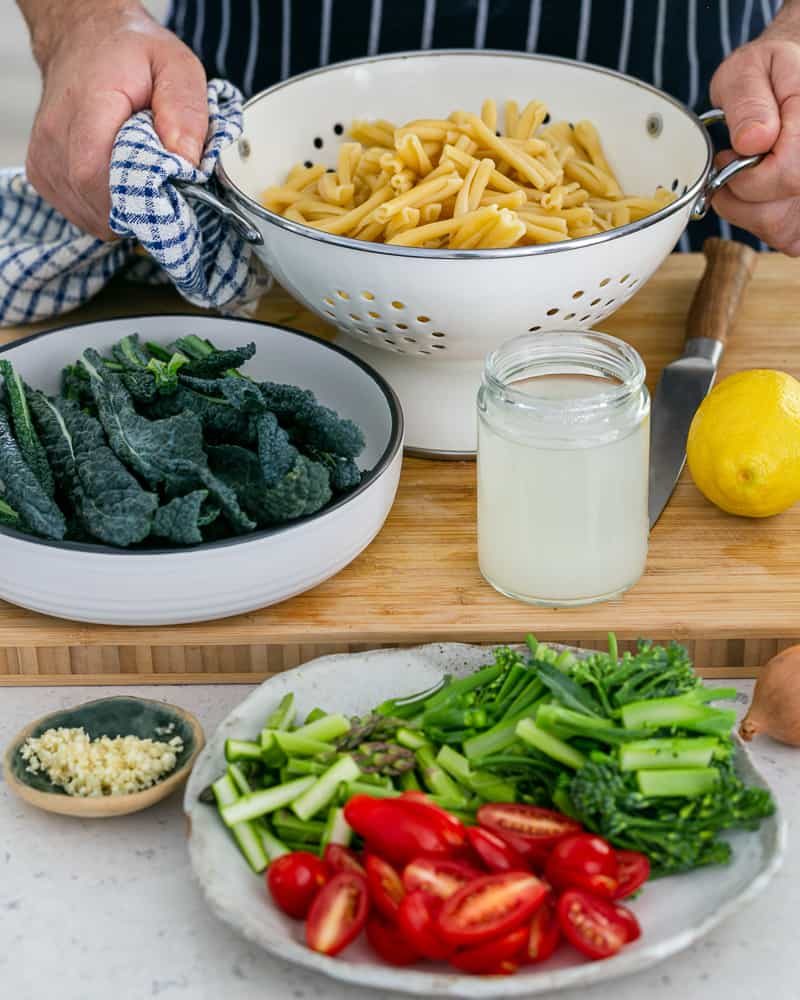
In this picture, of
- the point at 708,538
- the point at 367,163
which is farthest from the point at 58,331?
the point at 708,538

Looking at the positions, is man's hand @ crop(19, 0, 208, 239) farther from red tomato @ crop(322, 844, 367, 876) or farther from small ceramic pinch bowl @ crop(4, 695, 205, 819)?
red tomato @ crop(322, 844, 367, 876)

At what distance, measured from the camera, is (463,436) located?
159 cm

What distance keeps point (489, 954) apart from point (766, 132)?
3.39ft

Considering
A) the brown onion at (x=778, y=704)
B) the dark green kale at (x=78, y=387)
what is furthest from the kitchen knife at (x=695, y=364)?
the dark green kale at (x=78, y=387)

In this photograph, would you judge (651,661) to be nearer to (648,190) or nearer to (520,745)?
(520,745)

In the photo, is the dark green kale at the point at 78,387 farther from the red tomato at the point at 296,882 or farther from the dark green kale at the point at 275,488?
the red tomato at the point at 296,882

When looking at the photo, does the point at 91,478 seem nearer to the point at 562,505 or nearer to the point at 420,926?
the point at 562,505

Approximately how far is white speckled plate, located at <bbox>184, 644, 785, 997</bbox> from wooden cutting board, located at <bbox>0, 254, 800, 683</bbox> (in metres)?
0.15

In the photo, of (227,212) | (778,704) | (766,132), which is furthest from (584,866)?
(766,132)

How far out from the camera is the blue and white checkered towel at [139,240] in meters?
1.48

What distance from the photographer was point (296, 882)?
961mm

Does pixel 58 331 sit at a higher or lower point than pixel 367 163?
lower

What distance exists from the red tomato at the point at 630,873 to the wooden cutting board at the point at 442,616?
341 millimetres

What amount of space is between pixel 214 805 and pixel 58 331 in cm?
78
